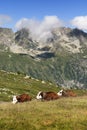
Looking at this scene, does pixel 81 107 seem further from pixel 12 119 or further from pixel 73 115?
pixel 12 119

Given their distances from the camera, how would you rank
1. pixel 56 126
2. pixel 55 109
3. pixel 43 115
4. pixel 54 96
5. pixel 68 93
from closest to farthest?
pixel 56 126, pixel 43 115, pixel 55 109, pixel 54 96, pixel 68 93

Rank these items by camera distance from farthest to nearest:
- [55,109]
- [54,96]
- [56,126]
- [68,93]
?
[68,93] → [54,96] → [55,109] → [56,126]

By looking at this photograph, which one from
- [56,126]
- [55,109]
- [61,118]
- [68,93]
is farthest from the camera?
[68,93]

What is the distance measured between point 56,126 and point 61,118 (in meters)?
2.56

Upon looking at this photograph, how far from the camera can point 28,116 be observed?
3244cm

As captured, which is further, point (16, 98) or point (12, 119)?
point (16, 98)

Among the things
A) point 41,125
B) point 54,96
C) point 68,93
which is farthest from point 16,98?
point 41,125

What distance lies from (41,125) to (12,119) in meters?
3.41

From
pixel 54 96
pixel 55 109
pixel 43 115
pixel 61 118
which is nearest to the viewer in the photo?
pixel 61 118

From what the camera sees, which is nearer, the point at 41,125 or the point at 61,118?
the point at 41,125

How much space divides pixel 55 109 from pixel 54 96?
673 inches

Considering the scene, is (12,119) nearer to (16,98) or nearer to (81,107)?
(81,107)

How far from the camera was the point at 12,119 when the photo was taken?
31.0m

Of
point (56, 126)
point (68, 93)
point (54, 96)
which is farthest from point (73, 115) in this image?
point (68, 93)
